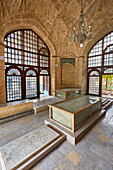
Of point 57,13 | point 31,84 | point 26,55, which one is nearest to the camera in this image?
point 57,13

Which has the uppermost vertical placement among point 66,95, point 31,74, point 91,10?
point 91,10

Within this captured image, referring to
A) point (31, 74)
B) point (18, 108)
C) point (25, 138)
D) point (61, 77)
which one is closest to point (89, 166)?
point (25, 138)

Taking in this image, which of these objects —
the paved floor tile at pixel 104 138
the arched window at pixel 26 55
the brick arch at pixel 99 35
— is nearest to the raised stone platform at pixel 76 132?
the paved floor tile at pixel 104 138

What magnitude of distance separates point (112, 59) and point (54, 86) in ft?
18.4

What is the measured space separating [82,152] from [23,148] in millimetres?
1469

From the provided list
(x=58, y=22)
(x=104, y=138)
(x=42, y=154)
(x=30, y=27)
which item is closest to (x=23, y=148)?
(x=42, y=154)

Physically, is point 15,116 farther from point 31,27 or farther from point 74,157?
point 31,27

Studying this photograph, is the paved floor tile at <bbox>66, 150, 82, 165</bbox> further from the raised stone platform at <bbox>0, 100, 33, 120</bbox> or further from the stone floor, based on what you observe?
the raised stone platform at <bbox>0, 100, 33, 120</bbox>

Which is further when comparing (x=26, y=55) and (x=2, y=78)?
(x=26, y=55)

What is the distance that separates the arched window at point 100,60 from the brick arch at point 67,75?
68.8 inches

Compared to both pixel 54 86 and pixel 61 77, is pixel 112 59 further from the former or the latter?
pixel 54 86

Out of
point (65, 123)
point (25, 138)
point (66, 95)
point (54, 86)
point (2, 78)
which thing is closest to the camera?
point (25, 138)

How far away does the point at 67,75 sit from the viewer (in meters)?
8.64

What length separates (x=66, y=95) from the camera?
21.0ft
